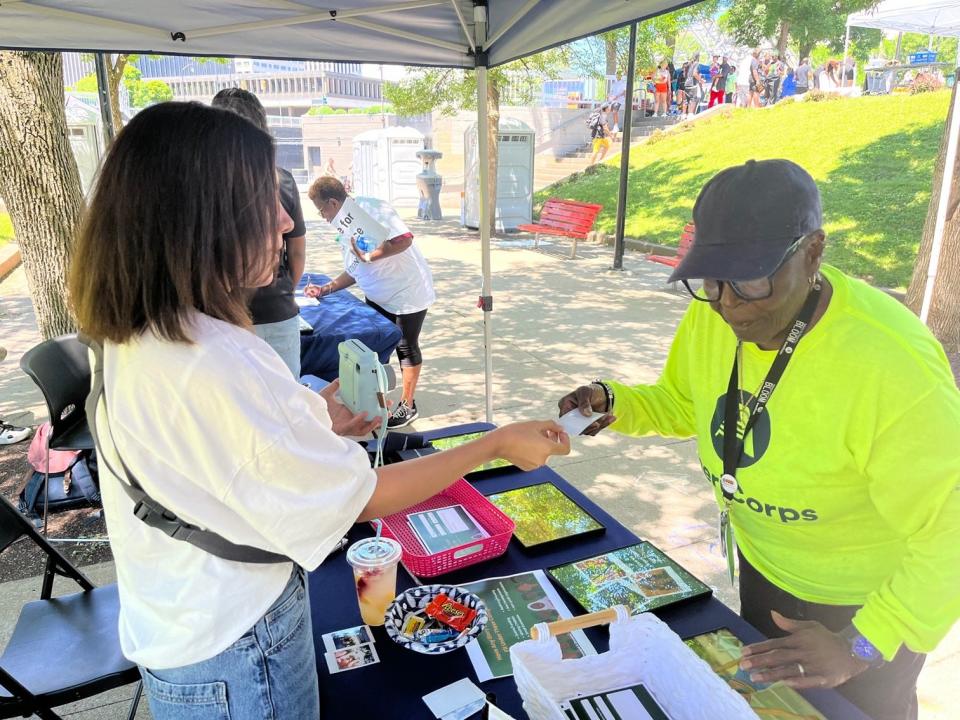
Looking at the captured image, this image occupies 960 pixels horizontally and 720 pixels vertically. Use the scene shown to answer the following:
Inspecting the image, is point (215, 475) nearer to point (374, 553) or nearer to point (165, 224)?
point (165, 224)

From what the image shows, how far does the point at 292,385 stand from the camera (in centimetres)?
95

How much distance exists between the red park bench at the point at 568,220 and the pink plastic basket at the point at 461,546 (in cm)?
932

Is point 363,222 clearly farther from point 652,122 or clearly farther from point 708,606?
point 652,122

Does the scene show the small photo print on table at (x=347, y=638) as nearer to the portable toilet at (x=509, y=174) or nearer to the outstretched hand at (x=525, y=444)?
the outstretched hand at (x=525, y=444)

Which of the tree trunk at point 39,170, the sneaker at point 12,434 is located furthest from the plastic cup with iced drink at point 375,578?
the sneaker at point 12,434

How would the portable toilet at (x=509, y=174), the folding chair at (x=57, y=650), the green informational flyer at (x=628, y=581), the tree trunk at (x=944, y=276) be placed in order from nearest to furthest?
1. the green informational flyer at (x=628, y=581)
2. the folding chair at (x=57, y=650)
3. the tree trunk at (x=944, y=276)
4. the portable toilet at (x=509, y=174)

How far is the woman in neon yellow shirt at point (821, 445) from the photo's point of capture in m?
1.15

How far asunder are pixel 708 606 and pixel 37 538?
1.75 meters

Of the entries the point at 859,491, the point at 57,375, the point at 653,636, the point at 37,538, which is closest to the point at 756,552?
the point at 859,491

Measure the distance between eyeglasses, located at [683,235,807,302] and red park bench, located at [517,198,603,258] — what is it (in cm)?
959

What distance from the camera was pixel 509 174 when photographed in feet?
43.0

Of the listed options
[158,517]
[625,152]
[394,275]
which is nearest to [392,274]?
[394,275]

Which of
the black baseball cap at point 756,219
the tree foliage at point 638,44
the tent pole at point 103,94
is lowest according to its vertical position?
the black baseball cap at point 756,219

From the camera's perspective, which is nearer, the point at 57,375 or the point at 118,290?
the point at 118,290
